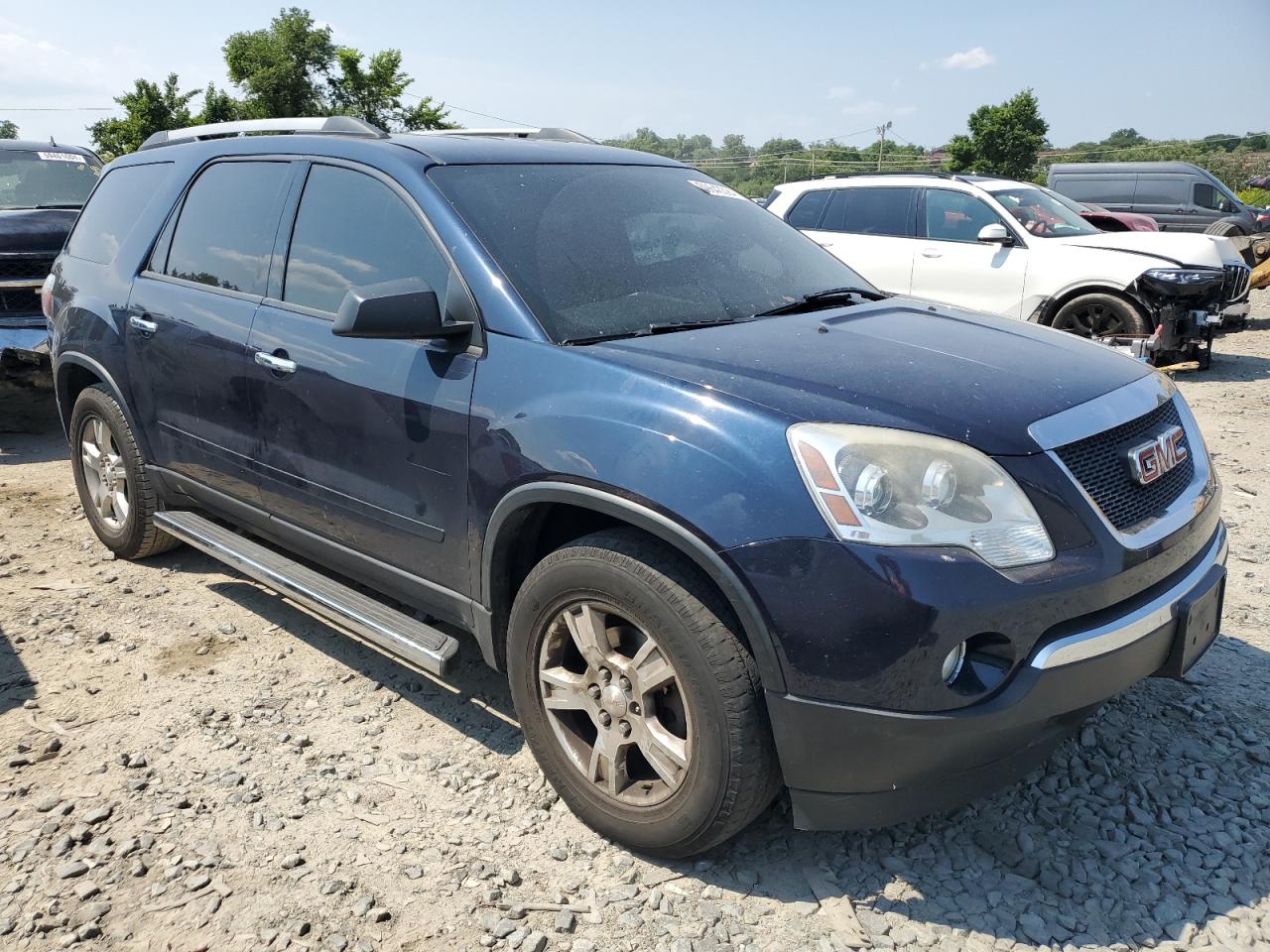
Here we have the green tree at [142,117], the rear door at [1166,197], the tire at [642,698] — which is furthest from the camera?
the green tree at [142,117]

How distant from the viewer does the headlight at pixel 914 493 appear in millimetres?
2162

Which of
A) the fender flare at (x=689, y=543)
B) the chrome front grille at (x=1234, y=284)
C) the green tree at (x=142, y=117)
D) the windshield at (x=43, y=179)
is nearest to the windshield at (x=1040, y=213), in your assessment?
the chrome front grille at (x=1234, y=284)

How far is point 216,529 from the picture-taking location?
4.12 metres

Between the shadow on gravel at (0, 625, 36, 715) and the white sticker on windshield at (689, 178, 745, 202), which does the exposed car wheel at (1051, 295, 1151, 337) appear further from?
the shadow on gravel at (0, 625, 36, 715)

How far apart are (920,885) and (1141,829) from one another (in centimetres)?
67

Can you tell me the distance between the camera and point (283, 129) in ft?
13.0

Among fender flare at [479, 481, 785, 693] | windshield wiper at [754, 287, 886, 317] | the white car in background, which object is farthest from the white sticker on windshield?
the white car in background

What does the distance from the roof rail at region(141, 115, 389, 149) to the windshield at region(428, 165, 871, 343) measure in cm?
68

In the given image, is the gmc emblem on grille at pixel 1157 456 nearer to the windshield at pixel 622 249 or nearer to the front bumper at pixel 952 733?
the front bumper at pixel 952 733

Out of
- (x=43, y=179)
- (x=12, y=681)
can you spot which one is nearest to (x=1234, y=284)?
(x=12, y=681)

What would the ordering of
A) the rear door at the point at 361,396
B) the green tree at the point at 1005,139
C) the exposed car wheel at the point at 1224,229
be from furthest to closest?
the green tree at the point at 1005,139 < the exposed car wheel at the point at 1224,229 < the rear door at the point at 361,396

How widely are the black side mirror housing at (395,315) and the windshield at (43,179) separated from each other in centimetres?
723

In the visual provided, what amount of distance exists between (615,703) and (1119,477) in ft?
4.58

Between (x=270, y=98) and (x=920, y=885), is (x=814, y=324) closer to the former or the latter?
(x=920, y=885)
